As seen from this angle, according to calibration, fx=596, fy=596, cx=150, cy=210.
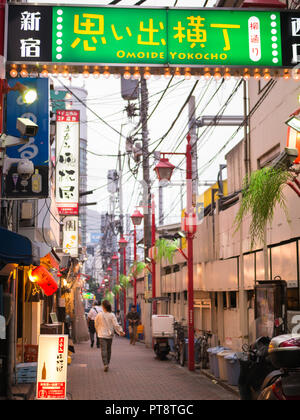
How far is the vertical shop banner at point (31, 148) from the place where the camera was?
12047 millimetres

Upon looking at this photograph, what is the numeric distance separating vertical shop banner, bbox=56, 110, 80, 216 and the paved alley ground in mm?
6016

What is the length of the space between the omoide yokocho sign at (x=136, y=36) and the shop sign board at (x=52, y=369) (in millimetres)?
4938

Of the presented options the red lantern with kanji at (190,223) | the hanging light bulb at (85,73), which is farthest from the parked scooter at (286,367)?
the red lantern with kanji at (190,223)

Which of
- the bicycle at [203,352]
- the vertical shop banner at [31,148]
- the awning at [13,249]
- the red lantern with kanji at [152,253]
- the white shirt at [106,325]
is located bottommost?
the bicycle at [203,352]

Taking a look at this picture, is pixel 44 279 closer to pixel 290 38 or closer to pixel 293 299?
pixel 293 299

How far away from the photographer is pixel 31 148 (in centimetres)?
1284

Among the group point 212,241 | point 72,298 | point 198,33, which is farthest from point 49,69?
point 72,298

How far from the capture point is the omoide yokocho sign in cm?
834

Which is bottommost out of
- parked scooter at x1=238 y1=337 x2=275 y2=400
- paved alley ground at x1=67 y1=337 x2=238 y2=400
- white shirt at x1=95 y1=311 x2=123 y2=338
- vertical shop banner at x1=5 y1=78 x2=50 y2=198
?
paved alley ground at x1=67 y1=337 x2=238 y2=400

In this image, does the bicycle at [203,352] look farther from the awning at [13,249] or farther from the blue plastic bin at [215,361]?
Answer: the awning at [13,249]

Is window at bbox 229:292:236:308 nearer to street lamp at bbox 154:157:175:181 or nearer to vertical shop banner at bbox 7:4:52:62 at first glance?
street lamp at bbox 154:157:175:181

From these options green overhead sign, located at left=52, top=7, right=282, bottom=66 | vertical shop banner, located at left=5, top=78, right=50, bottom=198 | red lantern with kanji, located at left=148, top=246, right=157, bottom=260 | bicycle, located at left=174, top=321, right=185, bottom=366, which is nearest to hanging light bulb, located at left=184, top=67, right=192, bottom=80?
green overhead sign, located at left=52, top=7, right=282, bottom=66

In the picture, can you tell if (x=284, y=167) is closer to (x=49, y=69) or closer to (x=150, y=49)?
(x=150, y=49)

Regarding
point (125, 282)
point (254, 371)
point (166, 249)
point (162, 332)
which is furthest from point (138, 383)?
point (125, 282)
